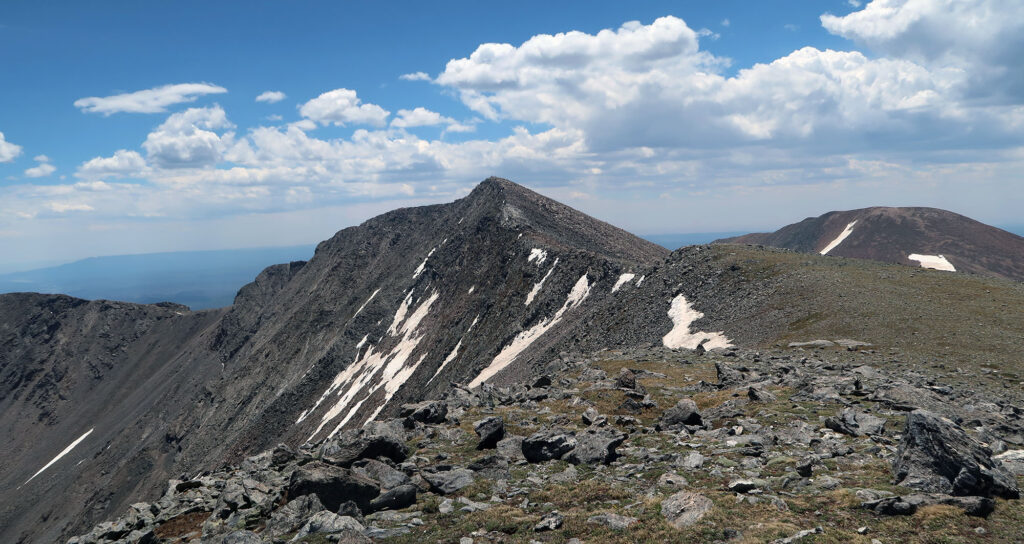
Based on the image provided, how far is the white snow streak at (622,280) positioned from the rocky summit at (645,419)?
441 millimetres

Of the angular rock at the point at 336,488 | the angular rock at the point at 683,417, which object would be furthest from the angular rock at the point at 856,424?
the angular rock at the point at 336,488

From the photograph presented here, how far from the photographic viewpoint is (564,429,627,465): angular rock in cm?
1946

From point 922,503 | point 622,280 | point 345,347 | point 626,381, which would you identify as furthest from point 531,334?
point 922,503

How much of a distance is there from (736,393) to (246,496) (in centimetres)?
2268

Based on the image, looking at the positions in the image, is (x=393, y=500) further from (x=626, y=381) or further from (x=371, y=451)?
(x=626, y=381)

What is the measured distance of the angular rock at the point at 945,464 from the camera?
44.6 feet

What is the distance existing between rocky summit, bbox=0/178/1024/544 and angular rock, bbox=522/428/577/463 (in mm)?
81

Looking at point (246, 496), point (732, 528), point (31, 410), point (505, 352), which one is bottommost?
point (31, 410)

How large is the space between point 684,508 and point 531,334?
6091 centimetres

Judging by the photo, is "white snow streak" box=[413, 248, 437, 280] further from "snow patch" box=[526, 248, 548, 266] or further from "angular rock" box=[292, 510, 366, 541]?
"angular rock" box=[292, 510, 366, 541]

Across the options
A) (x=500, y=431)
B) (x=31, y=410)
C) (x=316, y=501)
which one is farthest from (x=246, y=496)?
(x=31, y=410)

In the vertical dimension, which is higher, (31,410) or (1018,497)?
(1018,497)

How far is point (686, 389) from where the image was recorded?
98.1 feet

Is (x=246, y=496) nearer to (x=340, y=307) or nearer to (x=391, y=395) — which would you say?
(x=391, y=395)
